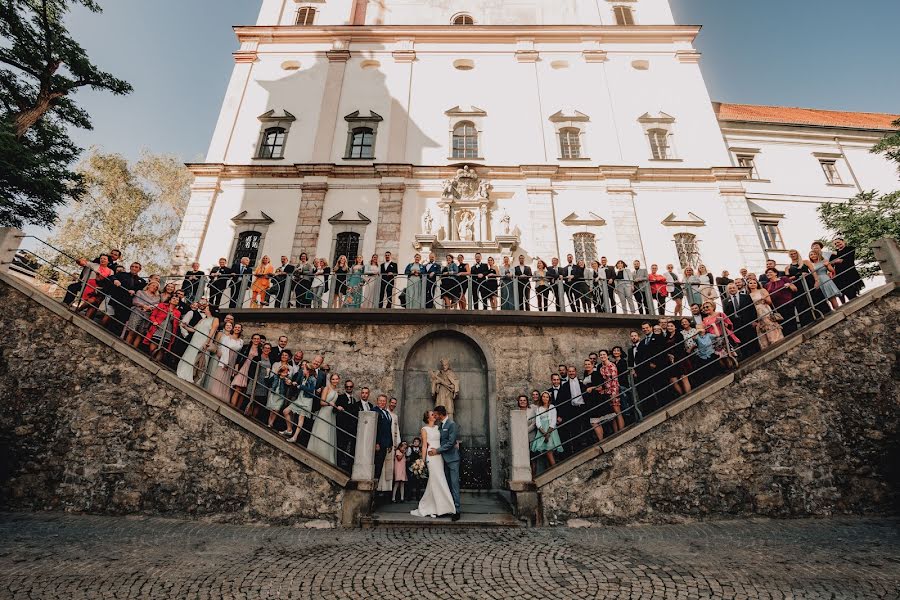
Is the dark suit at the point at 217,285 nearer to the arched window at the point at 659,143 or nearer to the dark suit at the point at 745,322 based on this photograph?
the dark suit at the point at 745,322

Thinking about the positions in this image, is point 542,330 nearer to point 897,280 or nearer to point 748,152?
point 897,280

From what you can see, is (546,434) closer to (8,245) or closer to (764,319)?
(764,319)

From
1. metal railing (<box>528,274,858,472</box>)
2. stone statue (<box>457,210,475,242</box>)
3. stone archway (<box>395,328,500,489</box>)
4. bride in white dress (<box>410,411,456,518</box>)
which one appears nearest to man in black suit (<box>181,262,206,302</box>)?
stone archway (<box>395,328,500,489</box>)

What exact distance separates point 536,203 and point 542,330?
7243mm

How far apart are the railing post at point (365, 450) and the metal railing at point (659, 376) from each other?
9.61 ft

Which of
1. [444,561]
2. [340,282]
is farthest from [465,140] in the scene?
[444,561]

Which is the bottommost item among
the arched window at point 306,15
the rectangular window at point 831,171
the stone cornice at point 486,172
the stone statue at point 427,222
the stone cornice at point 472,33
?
the stone statue at point 427,222

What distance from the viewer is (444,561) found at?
4852 millimetres

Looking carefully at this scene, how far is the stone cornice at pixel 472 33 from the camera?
19.5 metres

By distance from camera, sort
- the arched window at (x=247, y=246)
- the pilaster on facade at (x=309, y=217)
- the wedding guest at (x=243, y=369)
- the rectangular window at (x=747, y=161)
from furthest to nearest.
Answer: the rectangular window at (x=747, y=161), the arched window at (x=247, y=246), the pilaster on facade at (x=309, y=217), the wedding guest at (x=243, y=369)

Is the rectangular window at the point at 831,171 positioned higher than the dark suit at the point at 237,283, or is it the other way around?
the rectangular window at the point at 831,171

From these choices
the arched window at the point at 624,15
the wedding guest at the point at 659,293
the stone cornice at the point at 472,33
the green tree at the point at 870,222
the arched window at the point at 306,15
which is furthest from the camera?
the arched window at the point at 306,15

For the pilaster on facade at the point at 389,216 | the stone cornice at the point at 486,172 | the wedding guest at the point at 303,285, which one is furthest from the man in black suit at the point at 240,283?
the stone cornice at the point at 486,172

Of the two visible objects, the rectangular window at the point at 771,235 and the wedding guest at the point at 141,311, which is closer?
the wedding guest at the point at 141,311
